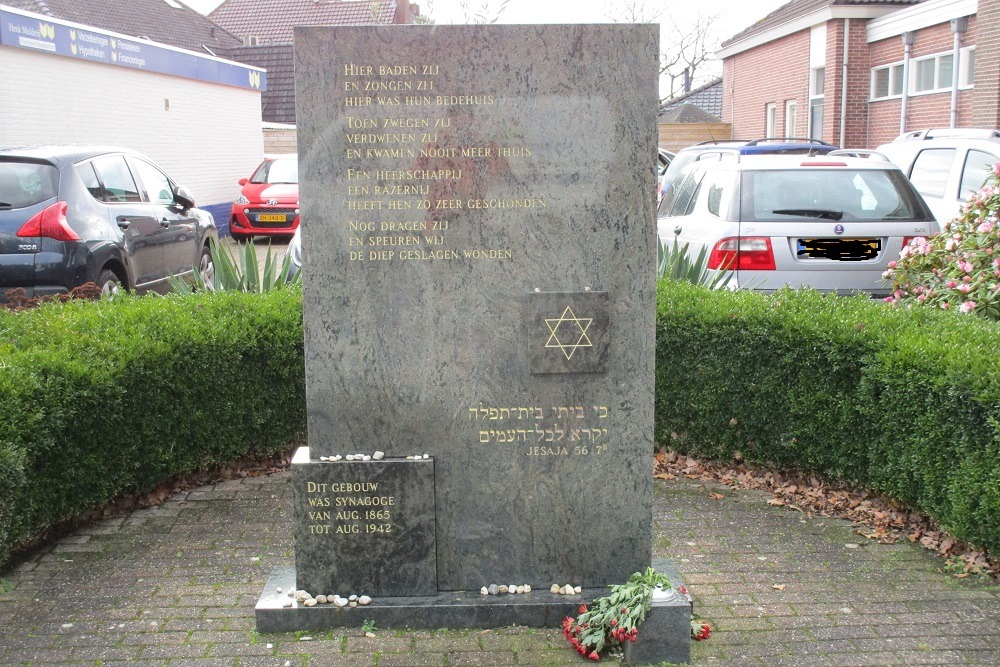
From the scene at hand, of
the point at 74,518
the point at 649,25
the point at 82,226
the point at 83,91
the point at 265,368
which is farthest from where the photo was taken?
the point at 83,91

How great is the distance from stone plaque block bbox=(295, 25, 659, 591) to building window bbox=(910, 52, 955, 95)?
2123 centimetres

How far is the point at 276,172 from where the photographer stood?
71.2 feet

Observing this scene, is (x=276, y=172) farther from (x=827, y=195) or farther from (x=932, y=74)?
(x=827, y=195)

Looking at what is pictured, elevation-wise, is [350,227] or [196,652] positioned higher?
[350,227]

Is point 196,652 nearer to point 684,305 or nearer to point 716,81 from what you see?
point 684,305

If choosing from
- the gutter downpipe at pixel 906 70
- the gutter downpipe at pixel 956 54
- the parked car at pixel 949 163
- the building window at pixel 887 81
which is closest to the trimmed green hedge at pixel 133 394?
the parked car at pixel 949 163

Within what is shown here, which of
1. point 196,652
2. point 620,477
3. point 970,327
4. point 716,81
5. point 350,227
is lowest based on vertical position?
point 196,652

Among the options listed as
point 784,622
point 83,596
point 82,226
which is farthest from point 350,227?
point 82,226

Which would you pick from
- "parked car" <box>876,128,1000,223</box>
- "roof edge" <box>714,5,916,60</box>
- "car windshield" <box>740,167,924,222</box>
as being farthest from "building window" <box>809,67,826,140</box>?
"car windshield" <box>740,167,924,222</box>

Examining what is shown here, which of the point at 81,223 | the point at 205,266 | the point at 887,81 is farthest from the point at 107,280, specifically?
the point at 887,81

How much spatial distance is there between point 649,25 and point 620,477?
5.61 ft

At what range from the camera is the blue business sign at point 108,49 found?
1548 centimetres

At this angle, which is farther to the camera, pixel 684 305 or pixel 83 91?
pixel 83 91

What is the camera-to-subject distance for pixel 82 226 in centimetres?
908
